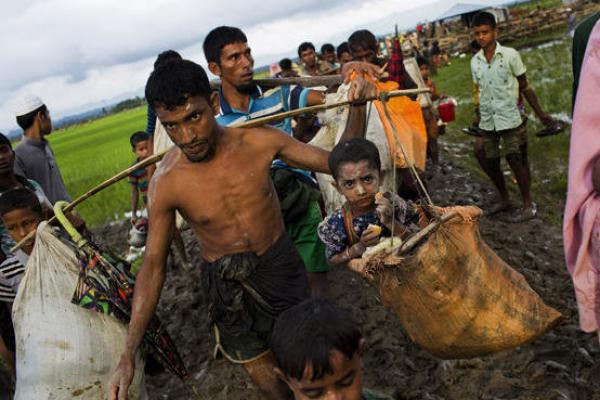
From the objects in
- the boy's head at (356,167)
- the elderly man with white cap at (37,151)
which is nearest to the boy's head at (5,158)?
the elderly man with white cap at (37,151)

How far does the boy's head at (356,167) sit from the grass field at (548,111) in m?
2.91

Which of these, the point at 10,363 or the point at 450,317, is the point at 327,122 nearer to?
the point at 450,317

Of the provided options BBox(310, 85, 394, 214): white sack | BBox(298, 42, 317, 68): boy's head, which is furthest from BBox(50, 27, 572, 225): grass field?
BBox(298, 42, 317, 68): boy's head

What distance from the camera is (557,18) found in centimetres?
2222

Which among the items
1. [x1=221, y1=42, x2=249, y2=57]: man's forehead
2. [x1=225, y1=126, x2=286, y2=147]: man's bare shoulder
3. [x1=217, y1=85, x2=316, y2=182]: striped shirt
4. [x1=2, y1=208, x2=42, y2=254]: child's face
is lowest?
[x1=2, y1=208, x2=42, y2=254]: child's face

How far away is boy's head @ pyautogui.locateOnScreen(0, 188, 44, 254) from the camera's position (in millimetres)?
2768

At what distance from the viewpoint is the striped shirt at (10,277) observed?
9.44 feet

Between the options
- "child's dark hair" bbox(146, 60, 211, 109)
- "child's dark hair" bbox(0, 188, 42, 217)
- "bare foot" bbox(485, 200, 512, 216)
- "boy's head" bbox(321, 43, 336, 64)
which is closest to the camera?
"child's dark hair" bbox(146, 60, 211, 109)

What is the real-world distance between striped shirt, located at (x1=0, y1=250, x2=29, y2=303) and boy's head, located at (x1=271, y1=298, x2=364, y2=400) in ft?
6.79

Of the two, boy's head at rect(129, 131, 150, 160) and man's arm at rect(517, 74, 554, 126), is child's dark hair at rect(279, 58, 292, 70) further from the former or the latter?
man's arm at rect(517, 74, 554, 126)

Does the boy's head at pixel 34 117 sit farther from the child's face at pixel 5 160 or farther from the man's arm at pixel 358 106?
the man's arm at pixel 358 106

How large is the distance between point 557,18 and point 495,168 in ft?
68.6

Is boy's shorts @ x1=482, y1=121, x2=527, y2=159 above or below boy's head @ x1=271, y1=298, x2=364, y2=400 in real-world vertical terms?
below

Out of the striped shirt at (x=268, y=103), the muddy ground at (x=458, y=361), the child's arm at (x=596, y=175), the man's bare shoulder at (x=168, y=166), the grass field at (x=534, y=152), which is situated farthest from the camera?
the grass field at (x=534, y=152)
